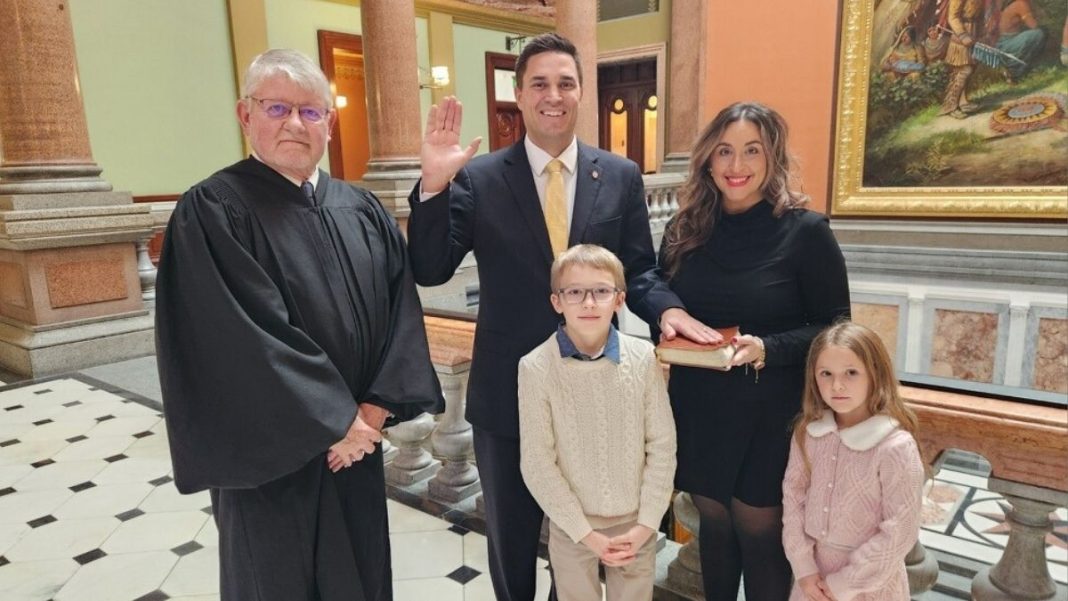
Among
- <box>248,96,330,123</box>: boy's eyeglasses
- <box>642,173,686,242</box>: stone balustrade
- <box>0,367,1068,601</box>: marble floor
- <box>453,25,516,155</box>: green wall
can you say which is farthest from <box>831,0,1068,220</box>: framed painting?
<box>453,25,516,155</box>: green wall

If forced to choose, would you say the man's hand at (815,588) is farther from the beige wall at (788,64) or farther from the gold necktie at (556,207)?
the beige wall at (788,64)

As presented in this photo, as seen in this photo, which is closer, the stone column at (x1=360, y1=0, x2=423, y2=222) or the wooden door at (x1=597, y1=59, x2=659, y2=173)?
the stone column at (x1=360, y1=0, x2=423, y2=222)

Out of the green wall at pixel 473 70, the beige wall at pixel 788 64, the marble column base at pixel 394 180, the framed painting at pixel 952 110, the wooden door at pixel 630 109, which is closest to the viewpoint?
the framed painting at pixel 952 110

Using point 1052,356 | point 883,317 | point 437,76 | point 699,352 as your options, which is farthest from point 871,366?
point 437,76

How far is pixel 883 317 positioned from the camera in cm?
682

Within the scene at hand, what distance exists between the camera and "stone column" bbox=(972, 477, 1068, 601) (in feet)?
5.78

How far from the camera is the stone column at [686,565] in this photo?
239cm

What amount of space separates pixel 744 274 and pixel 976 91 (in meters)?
5.59

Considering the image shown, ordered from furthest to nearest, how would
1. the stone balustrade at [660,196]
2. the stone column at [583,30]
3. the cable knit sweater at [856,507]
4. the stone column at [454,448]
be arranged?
1. the stone balustrade at [660,196]
2. the stone column at [583,30]
3. the stone column at [454,448]
4. the cable knit sweater at [856,507]

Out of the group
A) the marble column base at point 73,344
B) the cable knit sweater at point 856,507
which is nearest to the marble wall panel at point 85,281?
the marble column base at point 73,344

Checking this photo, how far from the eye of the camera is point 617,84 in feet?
47.0

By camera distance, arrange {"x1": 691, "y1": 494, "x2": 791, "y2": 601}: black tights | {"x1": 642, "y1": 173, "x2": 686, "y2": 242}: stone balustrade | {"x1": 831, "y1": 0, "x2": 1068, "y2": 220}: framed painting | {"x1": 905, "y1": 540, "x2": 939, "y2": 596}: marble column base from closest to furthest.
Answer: {"x1": 691, "y1": 494, "x2": 791, "y2": 601}: black tights, {"x1": 905, "y1": 540, "x2": 939, "y2": 596}: marble column base, {"x1": 831, "y1": 0, "x2": 1068, "y2": 220}: framed painting, {"x1": 642, "y1": 173, "x2": 686, "y2": 242}: stone balustrade

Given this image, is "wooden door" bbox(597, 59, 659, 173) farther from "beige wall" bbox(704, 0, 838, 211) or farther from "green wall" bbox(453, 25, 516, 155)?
"beige wall" bbox(704, 0, 838, 211)

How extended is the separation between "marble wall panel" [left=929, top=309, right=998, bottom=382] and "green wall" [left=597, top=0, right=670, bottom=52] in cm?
746
